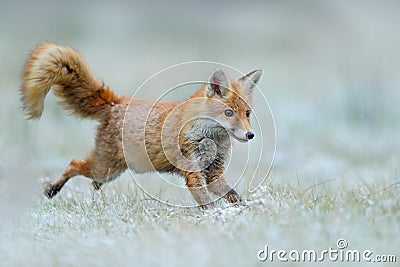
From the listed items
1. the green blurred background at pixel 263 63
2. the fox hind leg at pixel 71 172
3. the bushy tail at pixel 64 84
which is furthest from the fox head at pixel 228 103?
the green blurred background at pixel 263 63

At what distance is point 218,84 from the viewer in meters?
6.83

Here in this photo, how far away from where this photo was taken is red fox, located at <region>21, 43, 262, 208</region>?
6.86 meters

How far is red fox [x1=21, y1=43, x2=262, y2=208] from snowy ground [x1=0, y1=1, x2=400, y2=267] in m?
0.28

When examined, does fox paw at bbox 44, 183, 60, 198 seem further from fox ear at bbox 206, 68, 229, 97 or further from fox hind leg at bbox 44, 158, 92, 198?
fox ear at bbox 206, 68, 229, 97

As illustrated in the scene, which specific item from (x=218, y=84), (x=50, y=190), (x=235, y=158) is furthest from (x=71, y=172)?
(x=235, y=158)

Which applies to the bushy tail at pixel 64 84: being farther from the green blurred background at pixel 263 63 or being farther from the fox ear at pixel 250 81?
the fox ear at pixel 250 81

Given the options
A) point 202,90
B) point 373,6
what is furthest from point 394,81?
point 202,90

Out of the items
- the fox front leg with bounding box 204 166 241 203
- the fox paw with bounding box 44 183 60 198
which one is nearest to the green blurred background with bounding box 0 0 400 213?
the fox paw with bounding box 44 183 60 198

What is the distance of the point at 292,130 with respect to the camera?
13.8m

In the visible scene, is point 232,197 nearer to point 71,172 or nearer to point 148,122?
point 148,122

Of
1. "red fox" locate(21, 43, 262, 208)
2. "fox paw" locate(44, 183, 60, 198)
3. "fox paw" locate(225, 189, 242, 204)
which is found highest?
"red fox" locate(21, 43, 262, 208)

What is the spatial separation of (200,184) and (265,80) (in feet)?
36.8

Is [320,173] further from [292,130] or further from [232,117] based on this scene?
[232,117]

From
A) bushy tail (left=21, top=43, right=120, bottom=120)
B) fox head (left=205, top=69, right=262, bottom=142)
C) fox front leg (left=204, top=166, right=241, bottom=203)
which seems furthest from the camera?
bushy tail (left=21, top=43, right=120, bottom=120)
